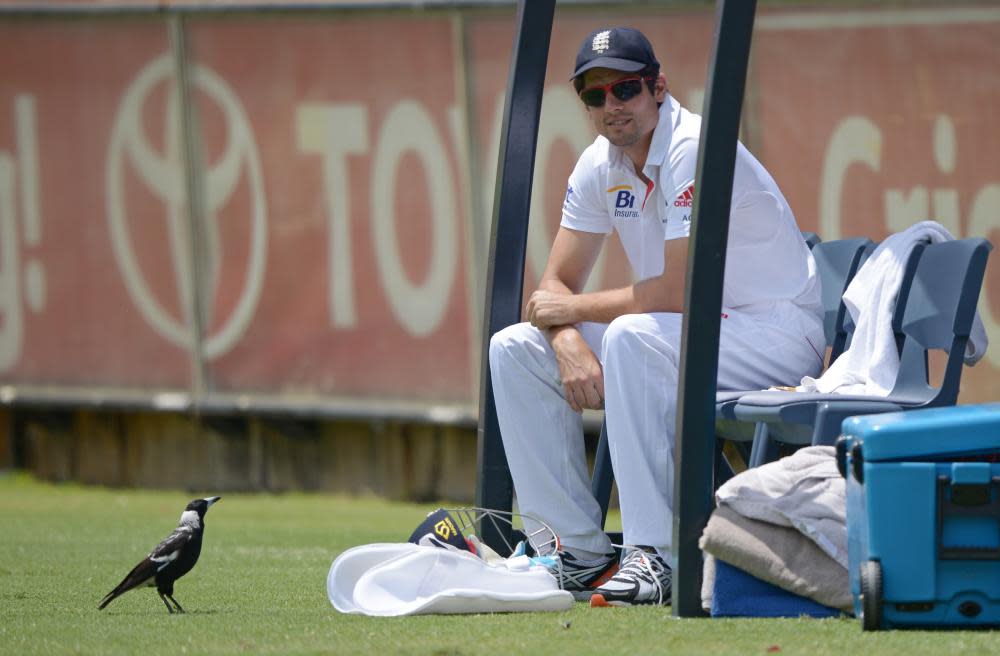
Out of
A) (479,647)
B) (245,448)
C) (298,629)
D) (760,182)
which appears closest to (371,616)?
(298,629)

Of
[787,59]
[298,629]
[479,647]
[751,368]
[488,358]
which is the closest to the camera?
[479,647]

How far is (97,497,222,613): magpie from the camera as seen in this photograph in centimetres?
480

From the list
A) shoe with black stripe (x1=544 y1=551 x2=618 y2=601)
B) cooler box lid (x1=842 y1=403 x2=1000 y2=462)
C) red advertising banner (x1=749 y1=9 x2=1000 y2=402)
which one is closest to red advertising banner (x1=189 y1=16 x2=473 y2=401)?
red advertising banner (x1=749 y1=9 x2=1000 y2=402)

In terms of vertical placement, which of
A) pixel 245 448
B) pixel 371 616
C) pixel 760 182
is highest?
pixel 760 182

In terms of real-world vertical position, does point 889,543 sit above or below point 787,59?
below

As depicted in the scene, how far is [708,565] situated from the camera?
4.54m

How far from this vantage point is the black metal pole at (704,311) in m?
4.49

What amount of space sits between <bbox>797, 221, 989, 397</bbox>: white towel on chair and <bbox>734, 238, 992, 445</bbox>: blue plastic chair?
33 millimetres

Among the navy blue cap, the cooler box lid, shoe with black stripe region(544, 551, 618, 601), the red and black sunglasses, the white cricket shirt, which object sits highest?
the navy blue cap

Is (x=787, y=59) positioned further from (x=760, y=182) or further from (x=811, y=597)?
(x=811, y=597)

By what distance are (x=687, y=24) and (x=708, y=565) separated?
18.1ft

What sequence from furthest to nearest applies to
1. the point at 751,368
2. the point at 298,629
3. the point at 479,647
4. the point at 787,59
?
the point at 787,59 < the point at 751,368 < the point at 298,629 < the point at 479,647

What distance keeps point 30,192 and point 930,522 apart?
8141 millimetres

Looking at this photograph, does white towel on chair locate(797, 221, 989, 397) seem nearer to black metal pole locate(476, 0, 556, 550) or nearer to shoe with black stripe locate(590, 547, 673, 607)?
shoe with black stripe locate(590, 547, 673, 607)
